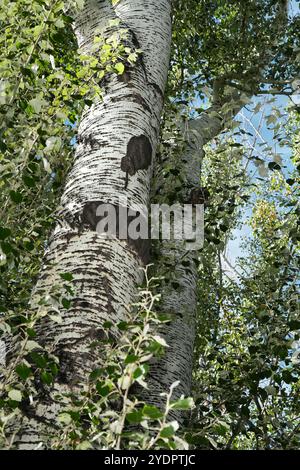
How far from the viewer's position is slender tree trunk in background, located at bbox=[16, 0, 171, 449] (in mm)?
2301

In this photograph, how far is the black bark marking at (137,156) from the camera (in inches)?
117

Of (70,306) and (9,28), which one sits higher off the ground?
(9,28)

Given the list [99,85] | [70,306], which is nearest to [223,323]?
[99,85]

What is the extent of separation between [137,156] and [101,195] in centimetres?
38

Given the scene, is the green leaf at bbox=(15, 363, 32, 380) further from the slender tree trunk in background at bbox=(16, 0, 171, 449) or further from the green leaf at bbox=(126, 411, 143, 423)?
the green leaf at bbox=(126, 411, 143, 423)

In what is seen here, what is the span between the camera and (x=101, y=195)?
110 inches

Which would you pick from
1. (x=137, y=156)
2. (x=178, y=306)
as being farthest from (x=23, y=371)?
(x=178, y=306)

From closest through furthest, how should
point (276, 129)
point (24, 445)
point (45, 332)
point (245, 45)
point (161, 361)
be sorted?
point (24, 445)
point (45, 332)
point (161, 361)
point (276, 129)
point (245, 45)

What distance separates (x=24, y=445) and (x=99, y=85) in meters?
2.14

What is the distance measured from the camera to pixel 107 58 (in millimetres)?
3289

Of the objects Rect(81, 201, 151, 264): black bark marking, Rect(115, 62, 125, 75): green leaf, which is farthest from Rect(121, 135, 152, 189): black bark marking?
Rect(115, 62, 125, 75): green leaf

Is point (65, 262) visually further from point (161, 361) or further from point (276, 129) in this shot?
point (276, 129)

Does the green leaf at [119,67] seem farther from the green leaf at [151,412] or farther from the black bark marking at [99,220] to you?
the green leaf at [151,412]

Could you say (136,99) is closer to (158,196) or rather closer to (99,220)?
(99,220)
